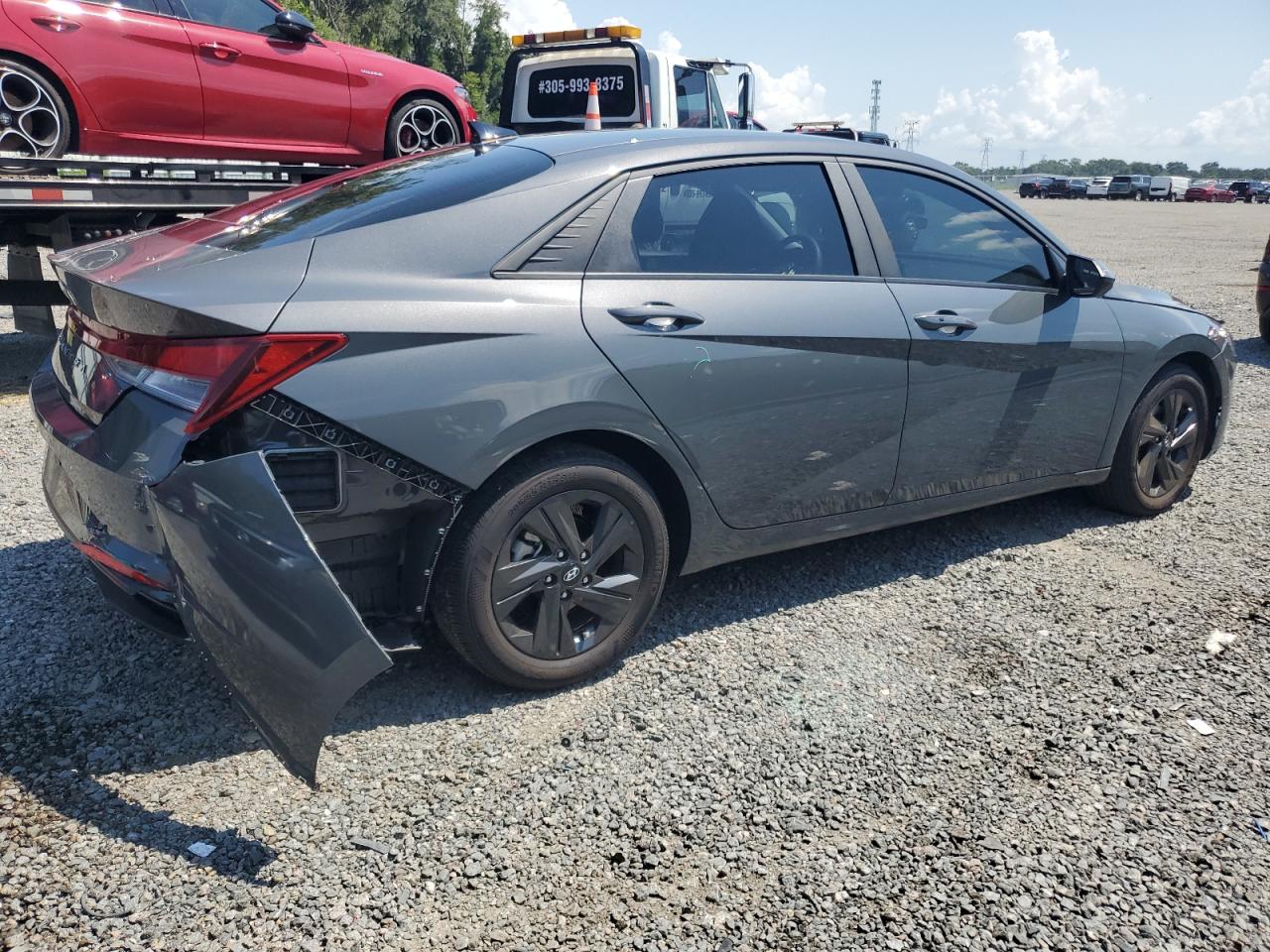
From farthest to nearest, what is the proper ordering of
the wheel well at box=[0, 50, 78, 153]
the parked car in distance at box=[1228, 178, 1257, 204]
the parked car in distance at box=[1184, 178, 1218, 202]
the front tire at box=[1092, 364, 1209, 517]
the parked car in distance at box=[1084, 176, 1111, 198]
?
the parked car in distance at box=[1084, 176, 1111, 198] → the parked car in distance at box=[1184, 178, 1218, 202] → the parked car in distance at box=[1228, 178, 1257, 204] → the wheel well at box=[0, 50, 78, 153] → the front tire at box=[1092, 364, 1209, 517]

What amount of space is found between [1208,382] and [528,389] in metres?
3.65

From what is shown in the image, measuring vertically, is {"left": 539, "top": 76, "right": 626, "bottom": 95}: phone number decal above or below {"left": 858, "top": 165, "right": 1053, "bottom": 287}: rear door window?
above

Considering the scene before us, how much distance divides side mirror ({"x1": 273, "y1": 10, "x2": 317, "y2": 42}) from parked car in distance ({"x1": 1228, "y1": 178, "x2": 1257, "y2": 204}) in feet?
235

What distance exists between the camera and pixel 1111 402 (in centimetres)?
438

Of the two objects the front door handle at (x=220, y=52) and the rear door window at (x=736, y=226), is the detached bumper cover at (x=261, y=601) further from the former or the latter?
the front door handle at (x=220, y=52)

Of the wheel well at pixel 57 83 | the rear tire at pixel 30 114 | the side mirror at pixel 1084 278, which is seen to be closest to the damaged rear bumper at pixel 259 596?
the side mirror at pixel 1084 278

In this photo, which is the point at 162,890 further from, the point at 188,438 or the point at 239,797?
the point at 188,438

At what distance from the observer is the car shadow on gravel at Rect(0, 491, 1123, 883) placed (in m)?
2.54

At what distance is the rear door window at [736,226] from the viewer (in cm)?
318

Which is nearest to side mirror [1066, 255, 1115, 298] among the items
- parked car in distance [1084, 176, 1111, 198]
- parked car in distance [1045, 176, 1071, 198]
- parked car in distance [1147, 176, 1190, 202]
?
parked car in distance [1147, 176, 1190, 202]

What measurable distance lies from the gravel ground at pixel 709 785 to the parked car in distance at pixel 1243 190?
7328 centimetres

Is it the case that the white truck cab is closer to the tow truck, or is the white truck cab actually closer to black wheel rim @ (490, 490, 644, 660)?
the tow truck

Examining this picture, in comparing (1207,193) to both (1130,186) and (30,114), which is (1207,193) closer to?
(1130,186)

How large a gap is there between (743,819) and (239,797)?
1.28 m
